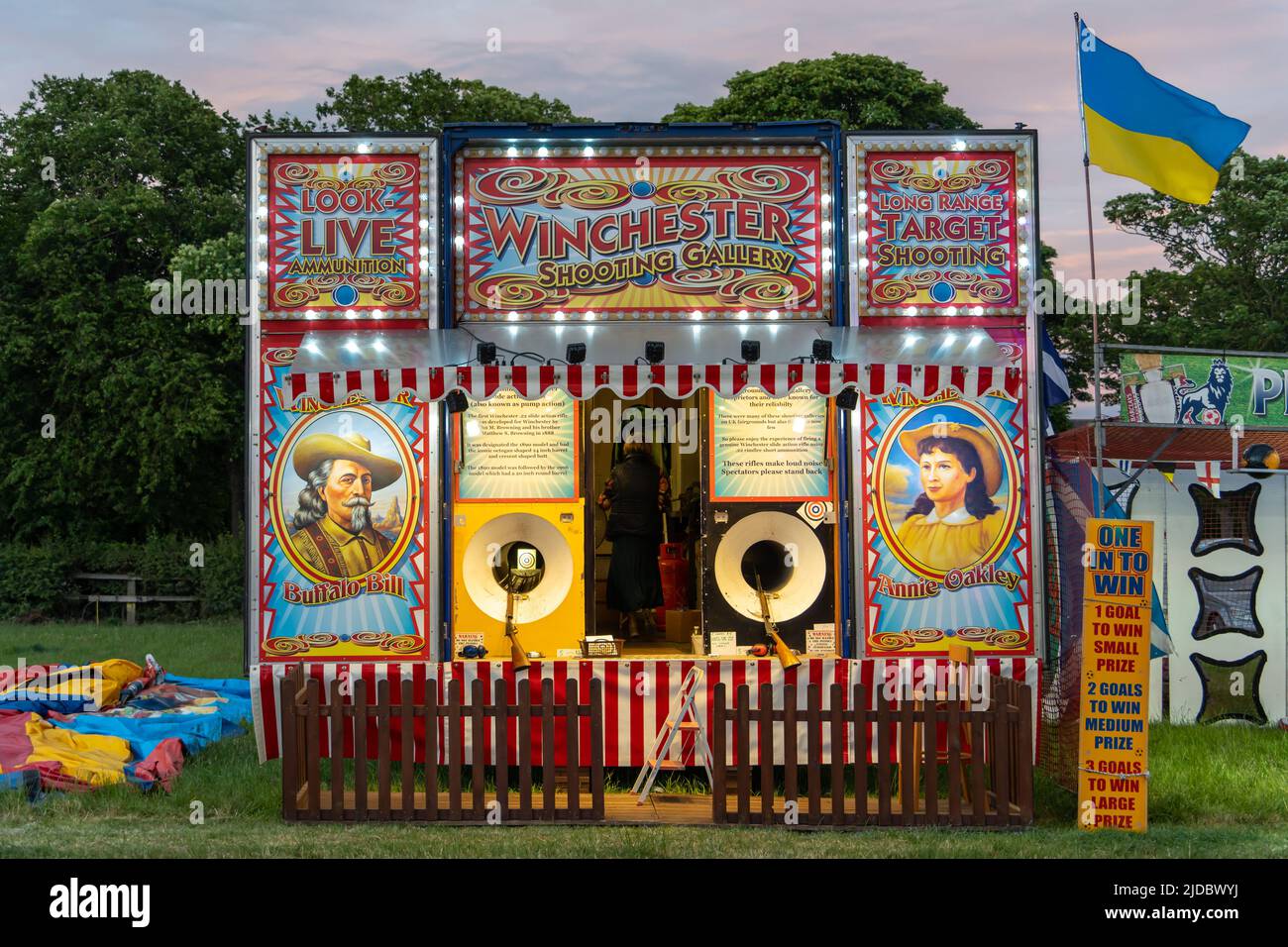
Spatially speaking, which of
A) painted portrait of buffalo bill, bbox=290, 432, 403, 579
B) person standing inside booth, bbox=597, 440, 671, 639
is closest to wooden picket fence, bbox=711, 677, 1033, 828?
person standing inside booth, bbox=597, 440, 671, 639

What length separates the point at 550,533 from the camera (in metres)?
9.78

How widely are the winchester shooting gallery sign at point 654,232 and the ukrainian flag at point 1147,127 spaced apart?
1.94m

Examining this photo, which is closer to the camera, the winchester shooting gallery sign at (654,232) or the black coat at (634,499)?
the winchester shooting gallery sign at (654,232)

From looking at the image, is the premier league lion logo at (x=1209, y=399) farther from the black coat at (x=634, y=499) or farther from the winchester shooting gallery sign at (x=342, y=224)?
the winchester shooting gallery sign at (x=342, y=224)

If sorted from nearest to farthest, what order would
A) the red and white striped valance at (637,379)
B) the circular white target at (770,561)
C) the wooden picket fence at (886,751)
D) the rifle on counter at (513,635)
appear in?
the wooden picket fence at (886,751) → the red and white striped valance at (637,379) → the rifle on counter at (513,635) → the circular white target at (770,561)

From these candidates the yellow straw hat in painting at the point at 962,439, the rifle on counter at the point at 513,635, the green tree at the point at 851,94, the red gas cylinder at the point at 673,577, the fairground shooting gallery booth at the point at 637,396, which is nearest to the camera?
the rifle on counter at the point at 513,635

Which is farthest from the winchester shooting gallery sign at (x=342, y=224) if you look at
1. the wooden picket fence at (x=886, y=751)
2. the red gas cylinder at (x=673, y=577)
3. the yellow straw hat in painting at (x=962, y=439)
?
the wooden picket fence at (x=886, y=751)

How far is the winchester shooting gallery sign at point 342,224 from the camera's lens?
367 inches

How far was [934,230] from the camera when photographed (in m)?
9.43

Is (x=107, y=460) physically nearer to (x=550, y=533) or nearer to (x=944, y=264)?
(x=550, y=533)

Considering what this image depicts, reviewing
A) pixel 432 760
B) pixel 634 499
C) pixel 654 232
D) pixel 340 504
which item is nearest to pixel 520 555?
pixel 634 499

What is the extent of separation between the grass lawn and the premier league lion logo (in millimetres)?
3397

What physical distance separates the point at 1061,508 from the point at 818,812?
326 centimetres

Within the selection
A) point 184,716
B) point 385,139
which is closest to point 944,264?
point 385,139
